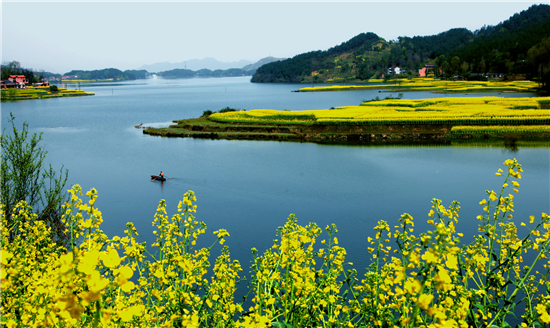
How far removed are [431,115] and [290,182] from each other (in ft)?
71.1

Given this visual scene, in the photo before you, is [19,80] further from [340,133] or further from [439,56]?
[439,56]

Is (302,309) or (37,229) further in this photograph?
(37,229)

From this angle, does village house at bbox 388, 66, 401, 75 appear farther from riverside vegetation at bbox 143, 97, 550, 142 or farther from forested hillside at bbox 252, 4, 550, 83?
riverside vegetation at bbox 143, 97, 550, 142

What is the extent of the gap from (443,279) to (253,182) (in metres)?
17.3

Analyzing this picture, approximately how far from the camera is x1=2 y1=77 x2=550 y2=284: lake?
1378 cm

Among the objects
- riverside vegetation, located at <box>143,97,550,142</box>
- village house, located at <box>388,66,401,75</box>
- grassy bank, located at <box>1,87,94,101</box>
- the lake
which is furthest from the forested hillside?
grassy bank, located at <box>1,87,94,101</box>

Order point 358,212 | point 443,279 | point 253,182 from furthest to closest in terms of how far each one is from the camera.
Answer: point 253,182 < point 358,212 < point 443,279

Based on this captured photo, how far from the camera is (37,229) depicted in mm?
5219

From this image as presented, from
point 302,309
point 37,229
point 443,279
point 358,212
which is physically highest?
Result: point 443,279

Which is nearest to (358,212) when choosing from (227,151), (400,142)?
(227,151)

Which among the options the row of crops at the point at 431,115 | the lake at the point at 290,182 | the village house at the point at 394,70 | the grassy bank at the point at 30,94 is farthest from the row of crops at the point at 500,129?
the village house at the point at 394,70

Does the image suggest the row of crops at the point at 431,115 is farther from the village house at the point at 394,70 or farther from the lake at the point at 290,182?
the village house at the point at 394,70

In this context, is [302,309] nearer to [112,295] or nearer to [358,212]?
[112,295]

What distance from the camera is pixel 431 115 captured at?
34.3m
